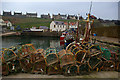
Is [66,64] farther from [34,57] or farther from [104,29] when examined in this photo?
[104,29]

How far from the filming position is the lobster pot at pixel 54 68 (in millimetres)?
5031

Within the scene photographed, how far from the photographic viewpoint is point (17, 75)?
4.88m

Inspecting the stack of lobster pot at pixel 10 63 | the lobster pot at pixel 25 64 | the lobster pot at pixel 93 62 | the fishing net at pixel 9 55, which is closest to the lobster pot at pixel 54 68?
the lobster pot at pixel 25 64

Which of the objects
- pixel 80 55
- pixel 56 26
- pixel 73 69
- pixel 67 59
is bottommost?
pixel 73 69

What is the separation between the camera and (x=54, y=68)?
5.07 meters

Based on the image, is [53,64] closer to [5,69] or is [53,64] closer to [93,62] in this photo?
[93,62]

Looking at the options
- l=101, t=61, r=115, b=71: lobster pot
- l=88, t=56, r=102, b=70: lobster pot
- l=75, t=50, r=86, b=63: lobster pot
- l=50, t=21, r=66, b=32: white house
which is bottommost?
l=101, t=61, r=115, b=71: lobster pot

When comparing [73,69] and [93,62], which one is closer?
[73,69]

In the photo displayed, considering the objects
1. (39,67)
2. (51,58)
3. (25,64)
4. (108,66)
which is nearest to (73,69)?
(51,58)

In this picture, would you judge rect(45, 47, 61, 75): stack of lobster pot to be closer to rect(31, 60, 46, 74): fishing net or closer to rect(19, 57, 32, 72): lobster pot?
rect(31, 60, 46, 74): fishing net

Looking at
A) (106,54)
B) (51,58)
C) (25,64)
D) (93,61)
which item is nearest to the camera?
(25,64)

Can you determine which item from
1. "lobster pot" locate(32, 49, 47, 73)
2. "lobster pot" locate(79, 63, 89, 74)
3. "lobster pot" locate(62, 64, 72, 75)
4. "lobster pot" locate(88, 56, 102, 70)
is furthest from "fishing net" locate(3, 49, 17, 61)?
"lobster pot" locate(88, 56, 102, 70)

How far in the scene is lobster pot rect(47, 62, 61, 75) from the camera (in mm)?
5031

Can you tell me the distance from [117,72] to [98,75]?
5.06 feet
